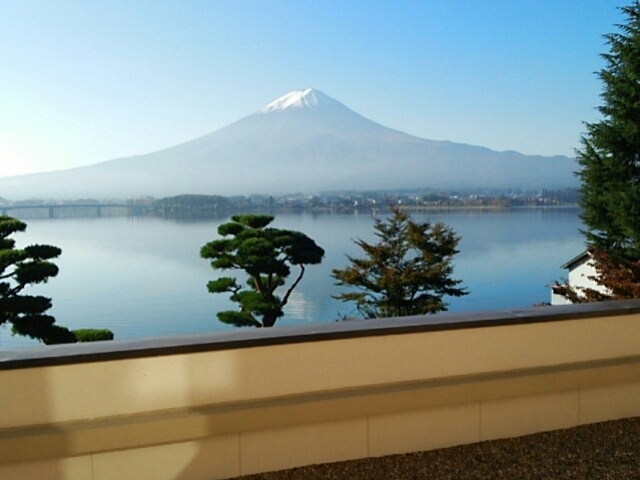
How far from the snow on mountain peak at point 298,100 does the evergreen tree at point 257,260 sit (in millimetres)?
4495

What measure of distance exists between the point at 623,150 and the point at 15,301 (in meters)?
10.3

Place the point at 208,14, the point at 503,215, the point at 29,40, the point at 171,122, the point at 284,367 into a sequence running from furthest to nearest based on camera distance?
the point at 171,122, the point at 503,215, the point at 208,14, the point at 29,40, the point at 284,367

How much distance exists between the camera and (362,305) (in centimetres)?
1552

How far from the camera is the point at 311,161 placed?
50.8 feet

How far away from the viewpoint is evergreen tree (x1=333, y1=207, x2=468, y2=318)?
15.2 meters

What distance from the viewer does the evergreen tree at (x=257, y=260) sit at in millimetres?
10367

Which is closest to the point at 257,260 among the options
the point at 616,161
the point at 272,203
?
the point at 272,203

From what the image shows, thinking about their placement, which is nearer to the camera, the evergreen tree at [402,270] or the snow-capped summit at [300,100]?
the snow-capped summit at [300,100]

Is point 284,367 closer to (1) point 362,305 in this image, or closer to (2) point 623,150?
(2) point 623,150

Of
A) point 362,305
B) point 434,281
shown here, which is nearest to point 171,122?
point 362,305

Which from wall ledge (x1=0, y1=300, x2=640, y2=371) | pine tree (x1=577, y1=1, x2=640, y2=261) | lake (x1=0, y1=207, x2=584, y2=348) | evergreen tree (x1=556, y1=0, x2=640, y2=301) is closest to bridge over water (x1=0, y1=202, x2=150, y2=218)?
lake (x1=0, y1=207, x2=584, y2=348)

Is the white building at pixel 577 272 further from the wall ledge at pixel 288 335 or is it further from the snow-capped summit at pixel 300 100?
the wall ledge at pixel 288 335

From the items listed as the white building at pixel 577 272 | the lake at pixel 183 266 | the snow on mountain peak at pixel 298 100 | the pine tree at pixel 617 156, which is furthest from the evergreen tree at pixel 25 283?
the white building at pixel 577 272

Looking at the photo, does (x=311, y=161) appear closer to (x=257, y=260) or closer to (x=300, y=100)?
(x=300, y=100)
